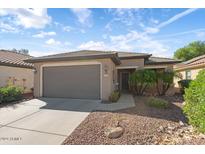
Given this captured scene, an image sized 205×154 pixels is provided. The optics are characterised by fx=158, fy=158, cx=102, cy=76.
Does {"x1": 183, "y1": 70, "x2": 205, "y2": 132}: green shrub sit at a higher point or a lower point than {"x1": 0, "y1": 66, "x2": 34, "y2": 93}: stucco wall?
lower

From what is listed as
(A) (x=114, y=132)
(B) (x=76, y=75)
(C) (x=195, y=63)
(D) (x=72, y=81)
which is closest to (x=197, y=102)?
(A) (x=114, y=132)

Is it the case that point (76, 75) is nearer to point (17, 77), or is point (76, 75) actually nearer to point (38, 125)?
point (38, 125)

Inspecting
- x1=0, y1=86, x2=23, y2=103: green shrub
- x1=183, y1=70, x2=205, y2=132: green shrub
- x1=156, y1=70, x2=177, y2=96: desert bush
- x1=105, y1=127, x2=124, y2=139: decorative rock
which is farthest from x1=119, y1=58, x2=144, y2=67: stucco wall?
x1=105, y1=127, x2=124, y2=139: decorative rock

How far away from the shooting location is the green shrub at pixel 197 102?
4277 mm

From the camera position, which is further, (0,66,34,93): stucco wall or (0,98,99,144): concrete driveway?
(0,66,34,93): stucco wall

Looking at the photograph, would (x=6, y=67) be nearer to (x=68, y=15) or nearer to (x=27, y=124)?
(x=68, y=15)

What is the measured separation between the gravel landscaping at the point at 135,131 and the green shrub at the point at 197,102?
394 mm

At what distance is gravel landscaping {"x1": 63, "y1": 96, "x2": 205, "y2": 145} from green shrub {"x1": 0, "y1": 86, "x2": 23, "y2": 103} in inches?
240

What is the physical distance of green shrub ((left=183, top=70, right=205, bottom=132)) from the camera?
14.0 feet

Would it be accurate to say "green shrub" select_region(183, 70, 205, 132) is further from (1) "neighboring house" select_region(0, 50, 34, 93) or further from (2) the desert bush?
(1) "neighboring house" select_region(0, 50, 34, 93)

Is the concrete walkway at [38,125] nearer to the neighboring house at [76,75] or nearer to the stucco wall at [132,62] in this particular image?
the neighboring house at [76,75]

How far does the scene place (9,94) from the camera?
9906 millimetres

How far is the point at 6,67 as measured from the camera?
12.8 metres

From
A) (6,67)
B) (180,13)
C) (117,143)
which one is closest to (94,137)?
(117,143)
